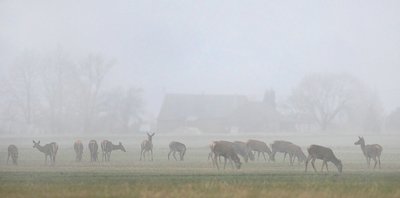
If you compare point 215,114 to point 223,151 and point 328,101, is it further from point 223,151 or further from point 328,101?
point 223,151

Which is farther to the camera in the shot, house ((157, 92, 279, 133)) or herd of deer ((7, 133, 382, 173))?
house ((157, 92, 279, 133))

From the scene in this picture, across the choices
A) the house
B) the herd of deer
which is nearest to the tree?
the house

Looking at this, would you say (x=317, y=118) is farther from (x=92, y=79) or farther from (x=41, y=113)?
(x=41, y=113)

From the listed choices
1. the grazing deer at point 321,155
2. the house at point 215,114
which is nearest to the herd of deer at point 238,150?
the grazing deer at point 321,155

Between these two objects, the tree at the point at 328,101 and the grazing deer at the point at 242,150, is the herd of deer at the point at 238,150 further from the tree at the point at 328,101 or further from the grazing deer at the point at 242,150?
the tree at the point at 328,101

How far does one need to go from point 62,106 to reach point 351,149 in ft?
134

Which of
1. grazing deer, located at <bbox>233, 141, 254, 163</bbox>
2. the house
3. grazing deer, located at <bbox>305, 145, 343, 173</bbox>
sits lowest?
grazing deer, located at <bbox>305, 145, 343, 173</bbox>

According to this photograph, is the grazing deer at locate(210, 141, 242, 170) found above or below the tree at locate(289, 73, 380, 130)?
below

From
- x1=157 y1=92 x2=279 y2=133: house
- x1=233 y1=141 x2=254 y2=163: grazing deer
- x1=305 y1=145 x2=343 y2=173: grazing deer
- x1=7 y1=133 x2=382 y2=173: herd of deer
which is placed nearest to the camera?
x1=305 y1=145 x2=343 y2=173: grazing deer

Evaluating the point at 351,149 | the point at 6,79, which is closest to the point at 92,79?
the point at 6,79

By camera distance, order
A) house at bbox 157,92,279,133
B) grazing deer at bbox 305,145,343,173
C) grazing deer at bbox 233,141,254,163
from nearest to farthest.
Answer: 1. grazing deer at bbox 305,145,343,173
2. grazing deer at bbox 233,141,254,163
3. house at bbox 157,92,279,133

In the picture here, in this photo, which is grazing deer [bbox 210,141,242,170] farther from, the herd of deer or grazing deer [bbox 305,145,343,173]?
grazing deer [bbox 305,145,343,173]

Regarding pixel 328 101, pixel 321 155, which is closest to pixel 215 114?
pixel 328 101

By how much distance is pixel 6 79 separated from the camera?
258 ft
